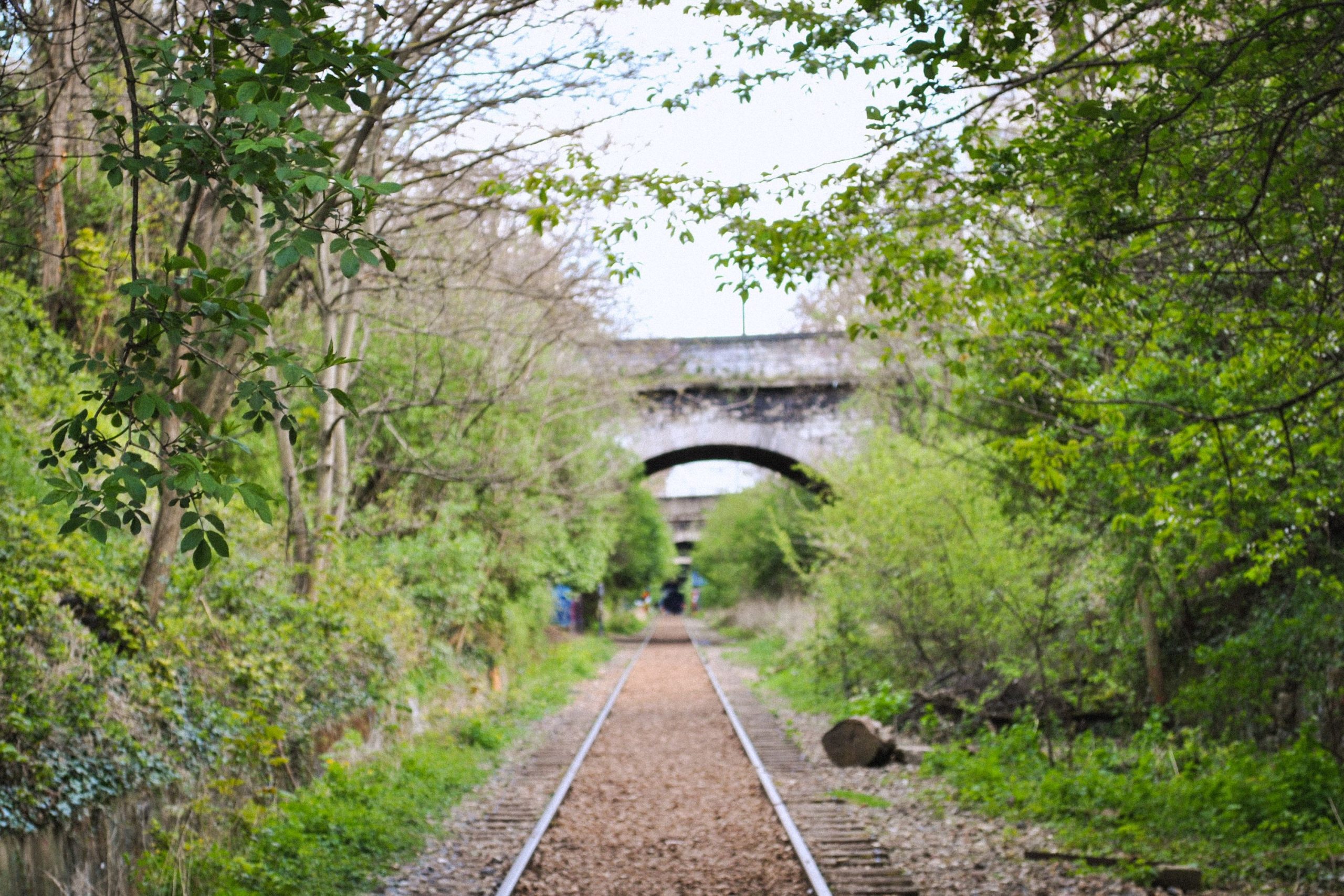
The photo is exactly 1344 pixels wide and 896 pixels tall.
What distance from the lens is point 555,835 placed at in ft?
26.2

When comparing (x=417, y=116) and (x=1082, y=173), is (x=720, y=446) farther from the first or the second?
(x=1082, y=173)

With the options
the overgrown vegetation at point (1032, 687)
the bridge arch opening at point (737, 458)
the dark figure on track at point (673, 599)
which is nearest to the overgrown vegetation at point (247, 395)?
the overgrown vegetation at point (1032, 687)

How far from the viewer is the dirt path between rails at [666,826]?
21.9ft

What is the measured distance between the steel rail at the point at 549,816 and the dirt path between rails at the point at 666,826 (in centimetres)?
7

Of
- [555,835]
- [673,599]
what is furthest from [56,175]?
[673,599]

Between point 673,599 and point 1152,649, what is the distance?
3914 inches

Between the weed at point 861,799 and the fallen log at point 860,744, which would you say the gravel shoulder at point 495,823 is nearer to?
the weed at point 861,799

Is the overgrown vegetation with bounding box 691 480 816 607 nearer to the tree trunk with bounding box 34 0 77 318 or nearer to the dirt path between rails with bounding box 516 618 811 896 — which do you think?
the dirt path between rails with bounding box 516 618 811 896

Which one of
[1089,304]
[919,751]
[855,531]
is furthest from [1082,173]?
[855,531]

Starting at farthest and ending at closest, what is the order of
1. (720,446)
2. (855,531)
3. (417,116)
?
(720,446) < (855,531) < (417,116)

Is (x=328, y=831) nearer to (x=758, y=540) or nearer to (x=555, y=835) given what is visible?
(x=555, y=835)

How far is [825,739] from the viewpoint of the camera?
37.7 feet

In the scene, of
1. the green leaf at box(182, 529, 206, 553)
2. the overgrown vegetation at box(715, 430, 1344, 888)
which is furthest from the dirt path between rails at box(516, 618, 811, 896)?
the green leaf at box(182, 529, 206, 553)

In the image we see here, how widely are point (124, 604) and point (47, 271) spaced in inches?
147
